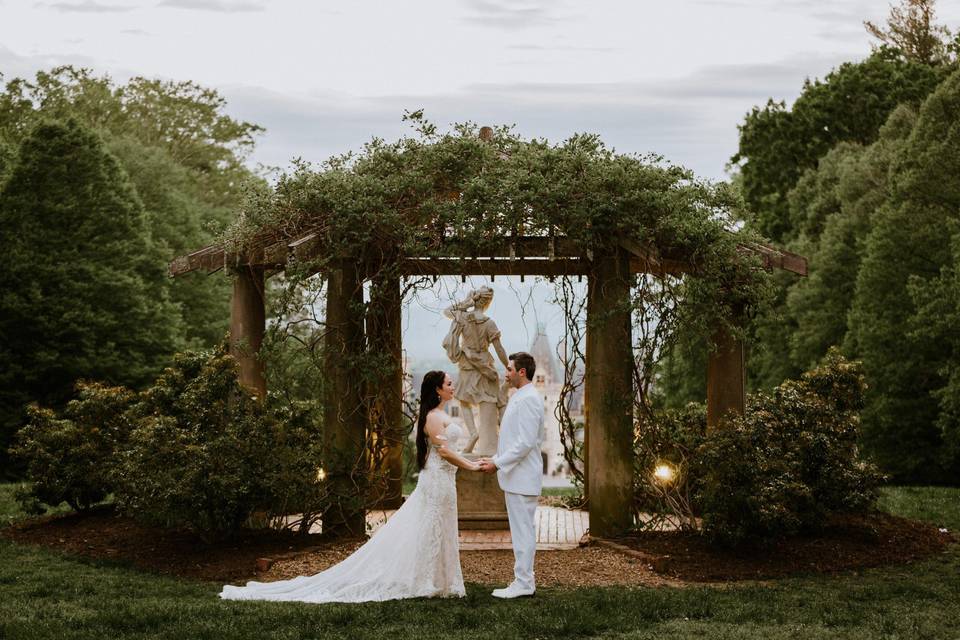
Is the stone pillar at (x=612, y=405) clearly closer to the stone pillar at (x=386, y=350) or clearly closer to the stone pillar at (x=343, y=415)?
the stone pillar at (x=386, y=350)

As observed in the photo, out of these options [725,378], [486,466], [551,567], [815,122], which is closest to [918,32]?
[815,122]

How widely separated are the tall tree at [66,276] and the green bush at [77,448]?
1487 centimetres

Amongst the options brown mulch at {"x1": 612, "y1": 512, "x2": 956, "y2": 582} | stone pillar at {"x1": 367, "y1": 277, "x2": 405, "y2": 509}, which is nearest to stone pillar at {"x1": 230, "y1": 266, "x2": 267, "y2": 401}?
stone pillar at {"x1": 367, "y1": 277, "x2": 405, "y2": 509}

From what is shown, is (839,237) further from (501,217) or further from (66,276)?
(66,276)

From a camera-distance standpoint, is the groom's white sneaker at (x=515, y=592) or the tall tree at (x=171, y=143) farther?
the tall tree at (x=171, y=143)

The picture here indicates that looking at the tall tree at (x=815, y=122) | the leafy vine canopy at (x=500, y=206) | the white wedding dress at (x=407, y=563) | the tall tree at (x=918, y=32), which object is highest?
the tall tree at (x=918, y=32)

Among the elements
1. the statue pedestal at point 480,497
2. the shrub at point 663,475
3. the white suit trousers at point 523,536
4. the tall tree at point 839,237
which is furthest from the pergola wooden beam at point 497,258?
the tall tree at point 839,237

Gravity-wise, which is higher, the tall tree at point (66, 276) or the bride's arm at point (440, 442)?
the tall tree at point (66, 276)

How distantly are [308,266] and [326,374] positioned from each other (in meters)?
1.37

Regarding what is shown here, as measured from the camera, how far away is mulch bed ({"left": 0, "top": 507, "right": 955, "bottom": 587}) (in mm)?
11219

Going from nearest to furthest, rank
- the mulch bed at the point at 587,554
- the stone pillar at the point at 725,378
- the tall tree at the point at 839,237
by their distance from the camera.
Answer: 1. the mulch bed at the point at 587,554
2. the stone pillar at the point at 725,378
3. the tall tree at the point at 839,237

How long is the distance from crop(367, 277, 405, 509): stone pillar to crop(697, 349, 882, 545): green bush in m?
3.65

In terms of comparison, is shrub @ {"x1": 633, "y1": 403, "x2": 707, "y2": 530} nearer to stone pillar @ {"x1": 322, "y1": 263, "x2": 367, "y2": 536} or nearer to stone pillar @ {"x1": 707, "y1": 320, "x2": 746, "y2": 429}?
stone pillar @ {"x1": 707, "y1": 320, "x2": 746, "y2": 429}

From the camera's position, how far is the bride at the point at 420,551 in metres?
9.93
